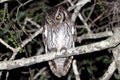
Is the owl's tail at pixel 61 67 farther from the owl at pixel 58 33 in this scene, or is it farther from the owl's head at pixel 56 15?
the owl's head at pixel 56 15

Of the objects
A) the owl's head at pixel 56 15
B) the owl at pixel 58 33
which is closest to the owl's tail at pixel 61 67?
the owl at pixel 58 33

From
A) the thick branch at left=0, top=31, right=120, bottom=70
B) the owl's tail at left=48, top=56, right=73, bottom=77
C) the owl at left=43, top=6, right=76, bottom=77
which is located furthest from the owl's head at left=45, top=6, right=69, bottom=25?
the thick branch at left=0, top=31, right=120, bottom=70

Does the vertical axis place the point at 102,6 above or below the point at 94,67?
above

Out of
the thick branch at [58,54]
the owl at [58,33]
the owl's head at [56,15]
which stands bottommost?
the thick branch at [58,54]

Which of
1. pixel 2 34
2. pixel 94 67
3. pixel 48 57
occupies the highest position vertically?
pixel 2 34

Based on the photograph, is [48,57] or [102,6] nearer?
[48,57]

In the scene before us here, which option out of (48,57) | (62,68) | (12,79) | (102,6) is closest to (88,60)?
(62,68)

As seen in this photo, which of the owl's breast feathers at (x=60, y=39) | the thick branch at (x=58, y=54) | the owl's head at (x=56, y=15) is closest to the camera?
the thick branch at (x=58, y=54)

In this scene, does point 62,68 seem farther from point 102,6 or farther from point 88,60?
point 102,6

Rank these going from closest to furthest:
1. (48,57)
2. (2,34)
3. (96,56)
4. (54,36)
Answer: (48,57)
(2,34)
(54,36)
(96,56)

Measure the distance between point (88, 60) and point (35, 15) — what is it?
3.37 ft

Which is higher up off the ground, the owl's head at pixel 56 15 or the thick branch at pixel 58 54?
the owl's head at pixel 56 15

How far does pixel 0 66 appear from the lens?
11.0ft

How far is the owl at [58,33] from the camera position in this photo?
13.6 ft
